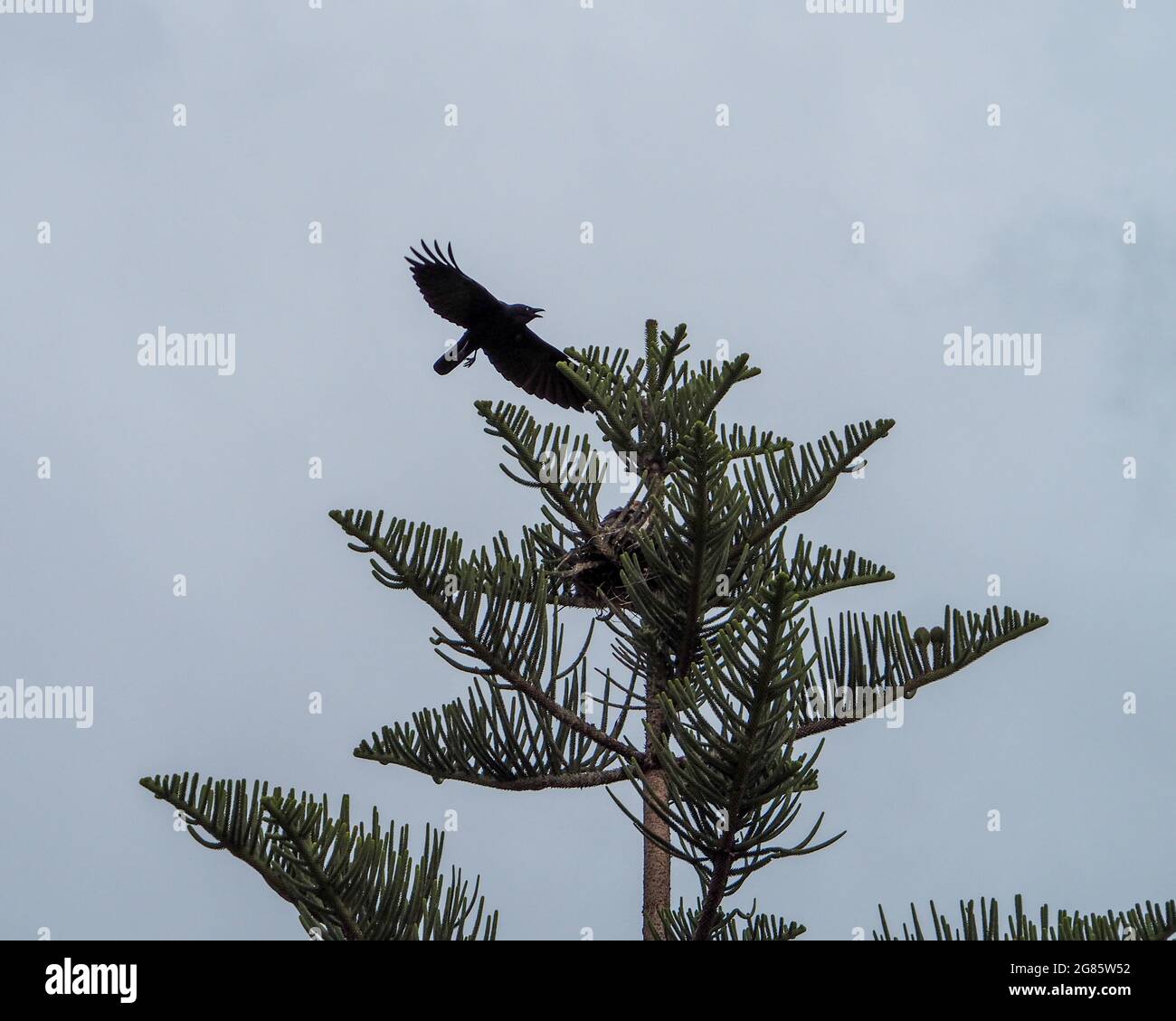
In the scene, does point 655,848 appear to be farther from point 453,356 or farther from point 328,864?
point 453,356

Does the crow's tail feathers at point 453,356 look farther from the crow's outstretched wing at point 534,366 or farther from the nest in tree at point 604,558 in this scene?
the nest in tree at point 604,558

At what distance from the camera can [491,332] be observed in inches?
201

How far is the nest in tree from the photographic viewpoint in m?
4.01

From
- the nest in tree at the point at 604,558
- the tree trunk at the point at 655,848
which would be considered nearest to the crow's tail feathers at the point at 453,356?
the nest in tree at the point at 604,558

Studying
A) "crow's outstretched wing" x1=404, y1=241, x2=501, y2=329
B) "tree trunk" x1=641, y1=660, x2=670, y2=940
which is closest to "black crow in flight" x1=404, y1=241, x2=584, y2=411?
"crow's outstretched wing" x1=404, y1=241, x2=501, y2=329

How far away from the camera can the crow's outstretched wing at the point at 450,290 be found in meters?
4.90

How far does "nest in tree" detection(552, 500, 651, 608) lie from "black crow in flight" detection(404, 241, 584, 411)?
1.18 meters

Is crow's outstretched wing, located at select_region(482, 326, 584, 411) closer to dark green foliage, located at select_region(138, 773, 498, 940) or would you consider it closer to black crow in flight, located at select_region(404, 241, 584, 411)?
black crow in flight, located at select_region(404, 241, 584, 411)

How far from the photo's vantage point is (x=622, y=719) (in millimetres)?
3766

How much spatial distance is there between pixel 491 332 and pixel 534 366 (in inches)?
9.2

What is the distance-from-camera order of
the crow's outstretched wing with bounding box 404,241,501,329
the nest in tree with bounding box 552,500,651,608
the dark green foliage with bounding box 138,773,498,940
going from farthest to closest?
the crow's outstretched wing with bounding box 404,241,501,329, the nest in tree with bounding box 552,500,651,608, the dark green foliage with bounding box 138,773,498,940
